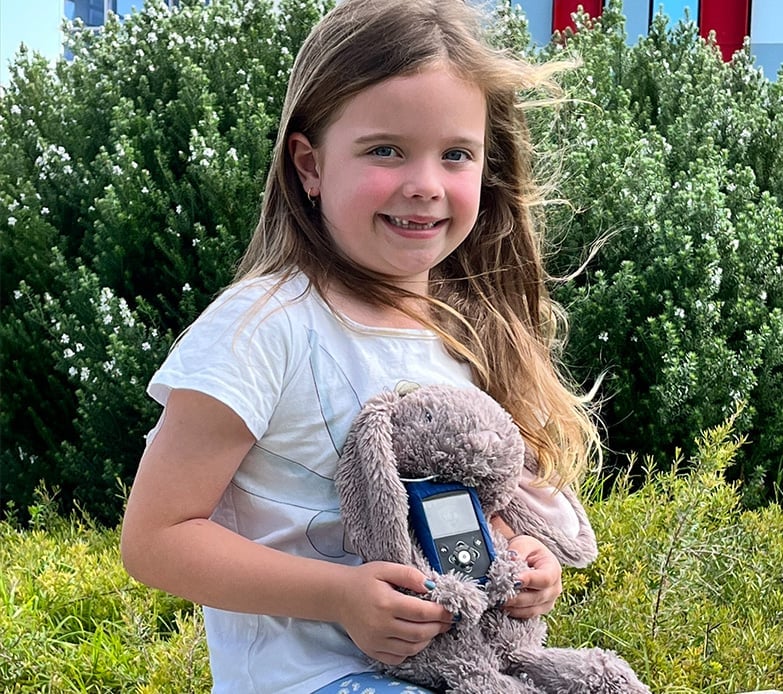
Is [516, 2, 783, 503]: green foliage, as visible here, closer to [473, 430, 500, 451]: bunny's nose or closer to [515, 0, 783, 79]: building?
[473, 430, 500, 451]: bunny's nose

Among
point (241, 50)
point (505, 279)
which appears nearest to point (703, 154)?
point (241, 50)

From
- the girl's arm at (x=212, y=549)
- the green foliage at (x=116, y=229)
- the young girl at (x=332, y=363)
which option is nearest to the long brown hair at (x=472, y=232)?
the young girl at (x=332, y=363)

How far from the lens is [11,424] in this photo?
4.54m

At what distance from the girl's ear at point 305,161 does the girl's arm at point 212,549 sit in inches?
19.8

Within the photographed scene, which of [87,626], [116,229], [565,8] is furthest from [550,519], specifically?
[565,8]

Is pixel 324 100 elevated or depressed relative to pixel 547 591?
elevated

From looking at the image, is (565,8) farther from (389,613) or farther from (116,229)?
(389,613)

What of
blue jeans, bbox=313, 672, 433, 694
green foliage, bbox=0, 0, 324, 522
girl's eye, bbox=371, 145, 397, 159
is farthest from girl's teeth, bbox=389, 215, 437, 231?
green foliage, bbox=0, 0, 324, 522

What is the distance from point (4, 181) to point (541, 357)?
353 cm

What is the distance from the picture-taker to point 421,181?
1.75 meters

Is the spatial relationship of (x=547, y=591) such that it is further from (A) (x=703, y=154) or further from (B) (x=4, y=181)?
(B) (x=4, y=181)

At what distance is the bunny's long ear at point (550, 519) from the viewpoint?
1.85m

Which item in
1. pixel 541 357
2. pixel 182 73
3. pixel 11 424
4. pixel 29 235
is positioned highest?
pixel 182 73

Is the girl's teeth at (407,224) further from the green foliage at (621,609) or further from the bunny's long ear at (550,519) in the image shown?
the green foliage at (621,609)
